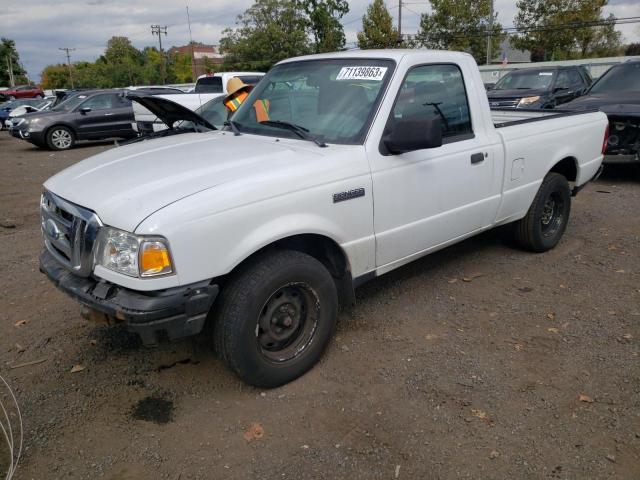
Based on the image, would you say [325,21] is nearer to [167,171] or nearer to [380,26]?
[380,26]

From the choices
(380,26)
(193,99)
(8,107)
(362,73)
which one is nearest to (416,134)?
(362,73)

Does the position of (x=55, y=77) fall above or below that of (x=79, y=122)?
above

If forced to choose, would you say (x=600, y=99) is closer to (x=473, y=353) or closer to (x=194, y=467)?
(x=473, y=353)

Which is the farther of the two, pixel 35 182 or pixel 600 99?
pixel 35 182

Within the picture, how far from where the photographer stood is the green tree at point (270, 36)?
5478cm

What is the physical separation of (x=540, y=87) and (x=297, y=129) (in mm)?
10865

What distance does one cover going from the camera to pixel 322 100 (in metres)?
3.67

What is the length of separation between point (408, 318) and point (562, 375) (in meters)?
1.15

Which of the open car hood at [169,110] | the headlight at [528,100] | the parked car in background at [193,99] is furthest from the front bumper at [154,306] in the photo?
the headlight at [528,100]

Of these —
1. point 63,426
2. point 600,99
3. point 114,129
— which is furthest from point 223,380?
point 114,129

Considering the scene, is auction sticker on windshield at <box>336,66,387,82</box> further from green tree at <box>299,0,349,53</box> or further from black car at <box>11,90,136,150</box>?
green tree at <box>299,0,349,53</box>

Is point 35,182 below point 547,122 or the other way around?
below

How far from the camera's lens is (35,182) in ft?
33.3

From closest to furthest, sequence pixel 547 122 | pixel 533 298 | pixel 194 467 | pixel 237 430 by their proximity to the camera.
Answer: pixel 194 467
pixel 237 430
pixel 533 298
pixel 547 122
